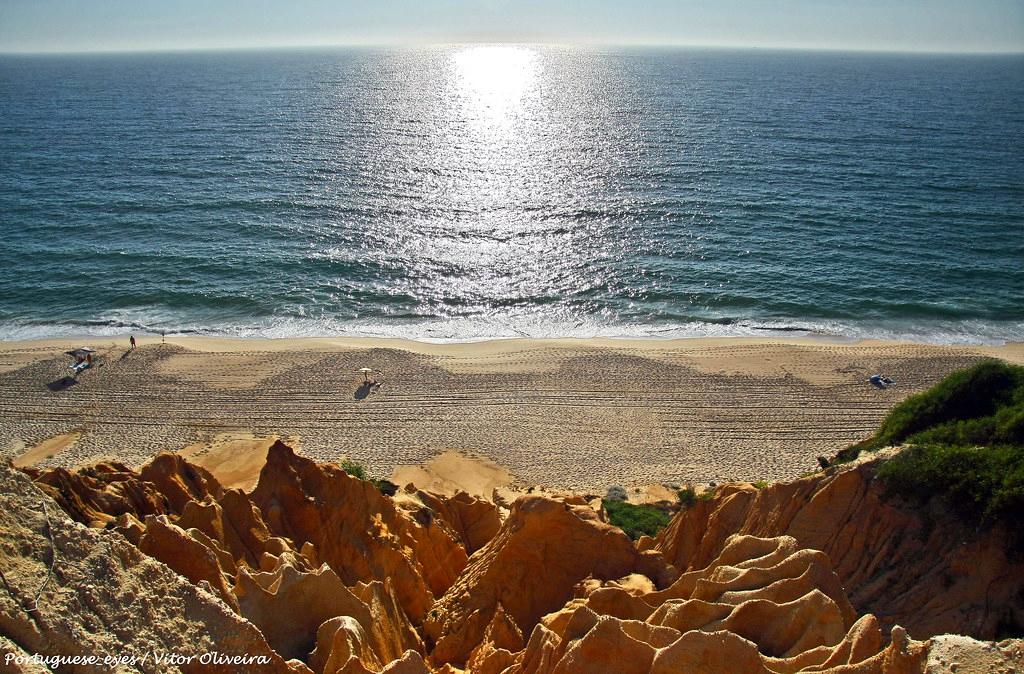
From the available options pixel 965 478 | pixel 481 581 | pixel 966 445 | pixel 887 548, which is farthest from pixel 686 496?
pixel 481 581

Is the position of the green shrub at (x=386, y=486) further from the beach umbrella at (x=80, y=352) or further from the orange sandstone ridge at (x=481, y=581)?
the beach umbrella at (x=80, y=352)

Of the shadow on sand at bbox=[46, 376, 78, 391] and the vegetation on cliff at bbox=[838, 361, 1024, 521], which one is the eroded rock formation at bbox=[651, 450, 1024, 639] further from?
the shadow on sand at bbox=[46, 376, 78, 391]

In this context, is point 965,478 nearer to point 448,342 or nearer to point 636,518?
point 636,518

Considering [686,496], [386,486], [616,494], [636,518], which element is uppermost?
[686,496]

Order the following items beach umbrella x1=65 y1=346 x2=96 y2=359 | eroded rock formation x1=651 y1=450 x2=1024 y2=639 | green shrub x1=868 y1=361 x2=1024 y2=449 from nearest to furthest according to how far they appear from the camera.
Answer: eroded rock formation x1=651 y1=450 x2=1024 y2=639 < green shrub x1=868 y1=361 x2=1024 y2=449 < beach umbrella x1=65 y1=346 x2=96 y2=359

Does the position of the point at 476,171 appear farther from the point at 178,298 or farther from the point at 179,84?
the point at 179,84

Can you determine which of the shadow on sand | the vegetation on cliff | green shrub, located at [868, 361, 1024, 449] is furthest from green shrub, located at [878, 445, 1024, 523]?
the shadow on sand
